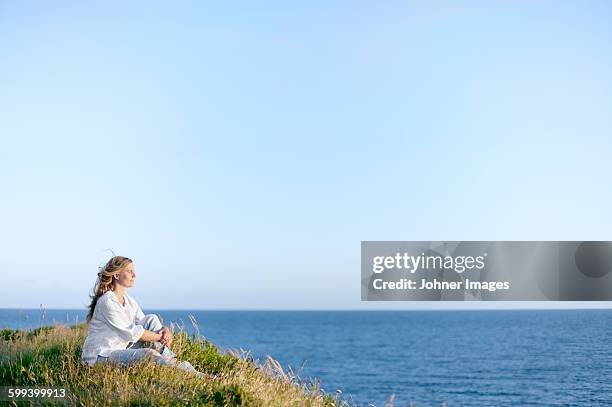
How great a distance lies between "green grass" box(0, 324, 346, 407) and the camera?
Answer: 7.92 meters

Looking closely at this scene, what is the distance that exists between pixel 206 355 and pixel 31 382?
9.96 ft

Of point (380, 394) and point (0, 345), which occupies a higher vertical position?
point (0, 345)

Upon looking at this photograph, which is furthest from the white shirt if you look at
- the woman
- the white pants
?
the white pants

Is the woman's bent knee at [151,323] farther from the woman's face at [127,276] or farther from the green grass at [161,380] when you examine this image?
the green grass at [161,380]

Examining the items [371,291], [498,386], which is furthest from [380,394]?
[371,291]

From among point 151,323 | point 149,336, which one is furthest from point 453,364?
point 149,336

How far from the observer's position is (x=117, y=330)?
9.59 m

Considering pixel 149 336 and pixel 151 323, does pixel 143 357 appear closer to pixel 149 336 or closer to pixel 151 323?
pixel 149 336

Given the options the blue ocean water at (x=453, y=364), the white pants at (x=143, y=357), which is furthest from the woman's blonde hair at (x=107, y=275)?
the blue ocean water at (x=453, y=364)

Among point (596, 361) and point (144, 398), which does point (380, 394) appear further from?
point (144, 398)

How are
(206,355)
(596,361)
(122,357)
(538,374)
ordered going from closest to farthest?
(122,357) → (206,355) → (538,374) → (596,361)

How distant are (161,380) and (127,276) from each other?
187 centimetres

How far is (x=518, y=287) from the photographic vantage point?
1455 inches

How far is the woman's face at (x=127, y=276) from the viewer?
980 centimetres
